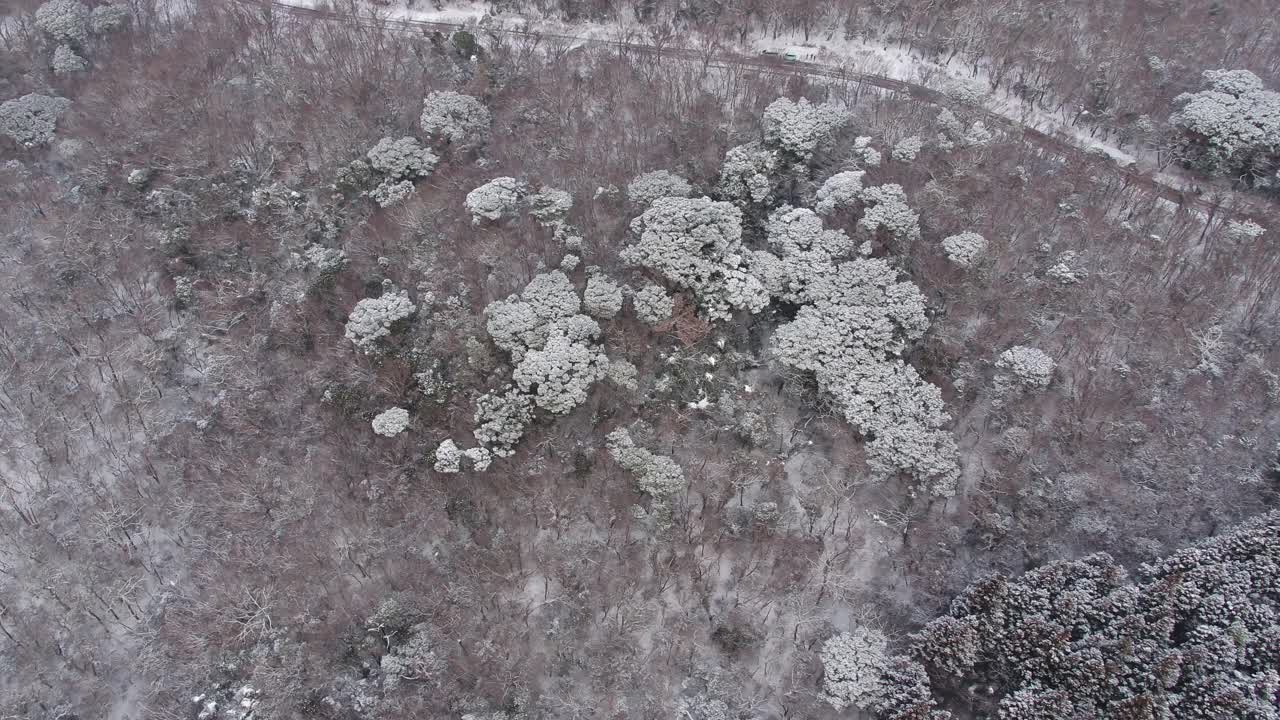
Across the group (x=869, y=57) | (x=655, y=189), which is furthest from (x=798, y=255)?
(x=869, y=57)

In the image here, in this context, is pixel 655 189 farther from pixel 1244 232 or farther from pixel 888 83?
pixel 1244 232

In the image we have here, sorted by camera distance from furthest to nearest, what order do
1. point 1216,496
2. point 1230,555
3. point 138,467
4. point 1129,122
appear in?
point 1129,122 → point 138,467 → point 1216,496 → point 1230,555

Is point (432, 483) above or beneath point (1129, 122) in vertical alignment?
beneath

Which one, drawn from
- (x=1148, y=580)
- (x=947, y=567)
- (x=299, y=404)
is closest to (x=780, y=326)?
(x=947, y=567)

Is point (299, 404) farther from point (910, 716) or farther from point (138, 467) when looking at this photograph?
point (910, 716)

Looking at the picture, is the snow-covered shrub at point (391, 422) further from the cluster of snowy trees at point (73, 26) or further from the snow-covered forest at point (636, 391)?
the cluster of snowy trees at point (73, 26)

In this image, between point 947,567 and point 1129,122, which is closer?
point 947,567

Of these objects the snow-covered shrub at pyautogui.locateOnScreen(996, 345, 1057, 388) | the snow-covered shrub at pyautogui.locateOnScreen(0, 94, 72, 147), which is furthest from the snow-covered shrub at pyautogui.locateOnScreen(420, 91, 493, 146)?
the snow-covered shrub at pyautogui.locateOnScreen(996, 345, 1057, 388)
